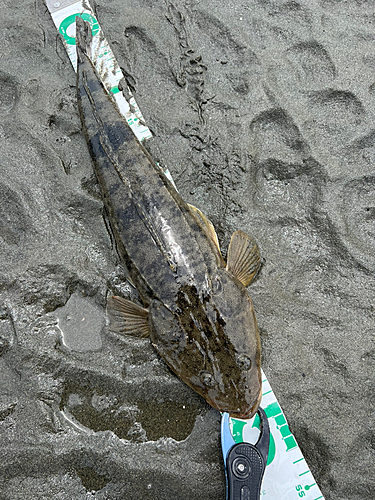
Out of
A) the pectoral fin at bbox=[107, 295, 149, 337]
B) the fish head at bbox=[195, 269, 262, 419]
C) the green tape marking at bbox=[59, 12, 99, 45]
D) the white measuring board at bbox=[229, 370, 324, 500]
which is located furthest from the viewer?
the green tape marking at bbox=[59, 12, 99, 45]

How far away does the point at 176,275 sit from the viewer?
3193mm

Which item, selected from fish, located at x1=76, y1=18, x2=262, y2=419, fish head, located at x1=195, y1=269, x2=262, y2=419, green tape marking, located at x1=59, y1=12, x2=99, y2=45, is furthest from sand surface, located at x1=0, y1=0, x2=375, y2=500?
fish head, located at x1=195, y1=269, x2=262, y2=419

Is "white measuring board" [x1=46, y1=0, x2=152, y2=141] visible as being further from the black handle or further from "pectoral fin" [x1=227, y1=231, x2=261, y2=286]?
the black handle

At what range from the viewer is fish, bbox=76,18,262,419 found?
3.00m

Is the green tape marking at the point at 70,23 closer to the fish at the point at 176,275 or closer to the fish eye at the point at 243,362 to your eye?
the fish at the point at 176,275

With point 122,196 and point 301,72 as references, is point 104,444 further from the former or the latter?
point 301,72

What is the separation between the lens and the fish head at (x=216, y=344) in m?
2.97

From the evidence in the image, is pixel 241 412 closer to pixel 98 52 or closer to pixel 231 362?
pixel 231 362

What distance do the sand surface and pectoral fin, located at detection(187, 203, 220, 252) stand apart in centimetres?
14

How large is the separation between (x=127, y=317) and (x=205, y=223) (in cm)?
103

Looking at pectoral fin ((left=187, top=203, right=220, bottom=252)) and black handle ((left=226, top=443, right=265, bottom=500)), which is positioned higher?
pectoral fin ((left=187, top=203, right=220, bottom=252))

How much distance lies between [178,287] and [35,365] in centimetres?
136

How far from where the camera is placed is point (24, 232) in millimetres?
3730

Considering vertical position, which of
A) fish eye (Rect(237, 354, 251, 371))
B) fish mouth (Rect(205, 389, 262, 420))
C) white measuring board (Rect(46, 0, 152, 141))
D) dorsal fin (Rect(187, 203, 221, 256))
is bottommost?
fish mouth (Rect(205, 389, 262, 420))
